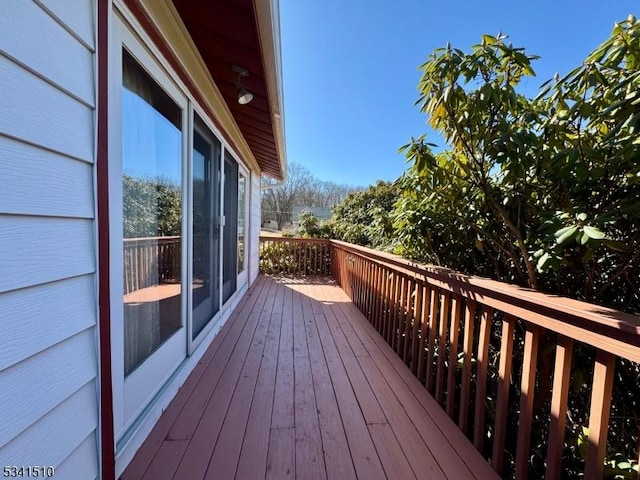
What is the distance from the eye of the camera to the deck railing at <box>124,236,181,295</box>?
1.45 metres

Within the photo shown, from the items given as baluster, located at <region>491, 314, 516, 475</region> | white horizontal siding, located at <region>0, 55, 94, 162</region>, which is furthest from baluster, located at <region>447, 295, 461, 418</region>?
white horizontal siding, located at <region>0, 55, 94, 162</region>

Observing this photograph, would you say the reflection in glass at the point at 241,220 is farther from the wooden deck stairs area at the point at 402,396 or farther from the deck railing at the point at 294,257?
the deck railing at the point at 294,257

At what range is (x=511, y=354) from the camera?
1.38 meters

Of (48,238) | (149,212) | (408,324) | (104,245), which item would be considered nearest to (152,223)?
(149,212)

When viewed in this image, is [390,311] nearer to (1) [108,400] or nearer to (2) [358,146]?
(1) [108,400]

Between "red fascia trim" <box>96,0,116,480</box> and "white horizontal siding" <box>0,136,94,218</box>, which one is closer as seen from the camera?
"white horizontal siding" <box>0,136,94,218</box>

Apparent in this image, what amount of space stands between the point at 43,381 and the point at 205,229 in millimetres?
1874

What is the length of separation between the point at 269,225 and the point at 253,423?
19.3 metres

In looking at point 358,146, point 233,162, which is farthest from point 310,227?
point 358,146

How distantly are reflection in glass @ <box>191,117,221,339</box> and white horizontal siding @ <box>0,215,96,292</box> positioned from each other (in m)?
1.34

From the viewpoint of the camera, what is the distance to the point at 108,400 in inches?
42.9

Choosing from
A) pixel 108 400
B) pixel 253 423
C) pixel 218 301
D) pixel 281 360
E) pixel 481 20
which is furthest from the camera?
pixel 481 20

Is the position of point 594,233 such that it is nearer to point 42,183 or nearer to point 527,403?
point 527,403

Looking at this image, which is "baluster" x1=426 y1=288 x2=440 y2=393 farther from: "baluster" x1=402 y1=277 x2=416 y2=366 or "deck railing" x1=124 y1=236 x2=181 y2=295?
"deck railing" x1=124 y1=236 x2=181 y2=295
